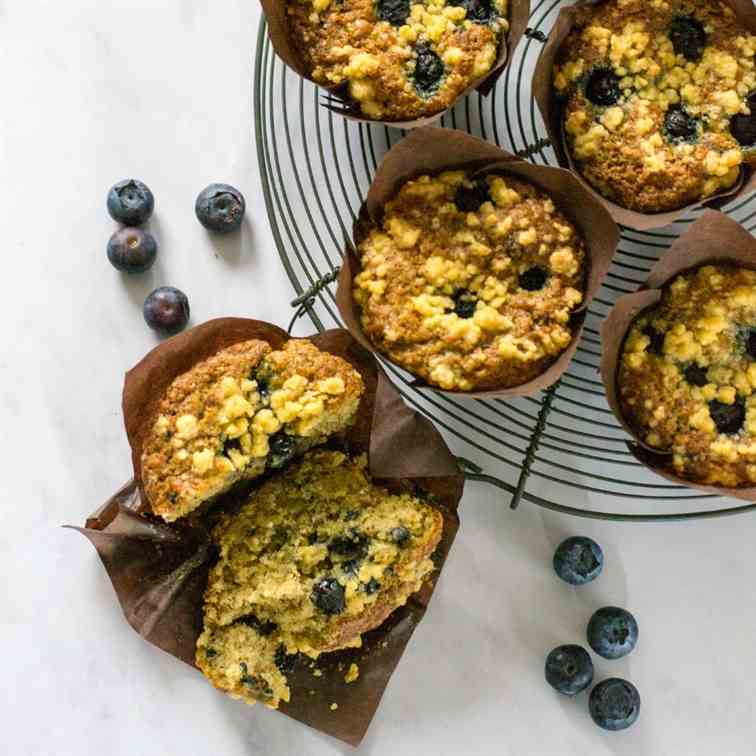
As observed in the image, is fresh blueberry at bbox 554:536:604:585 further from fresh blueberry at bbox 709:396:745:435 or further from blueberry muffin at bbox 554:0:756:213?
blueberry muffin at bbox 554:0:756:213

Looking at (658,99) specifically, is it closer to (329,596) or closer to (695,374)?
(695,374)

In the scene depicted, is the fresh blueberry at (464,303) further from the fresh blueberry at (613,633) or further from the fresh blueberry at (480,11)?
the fresh blueberry at (613,633)

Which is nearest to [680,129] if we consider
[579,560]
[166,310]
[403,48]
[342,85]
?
[403,48]

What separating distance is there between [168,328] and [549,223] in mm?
1282

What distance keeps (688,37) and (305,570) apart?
194 centimetres

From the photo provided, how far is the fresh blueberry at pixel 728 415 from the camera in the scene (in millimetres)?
3012

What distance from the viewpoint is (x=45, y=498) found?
3496mm

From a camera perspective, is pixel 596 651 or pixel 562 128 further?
pixel 596 651

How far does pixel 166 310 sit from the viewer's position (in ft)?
Result: 11.1

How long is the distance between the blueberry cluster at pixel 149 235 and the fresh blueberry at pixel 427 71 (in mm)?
741

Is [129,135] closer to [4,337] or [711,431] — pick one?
[4,337]

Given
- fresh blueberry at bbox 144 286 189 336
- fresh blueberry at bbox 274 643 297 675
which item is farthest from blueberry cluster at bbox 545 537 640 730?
fresh blueberry at bbox 144 286 189 336

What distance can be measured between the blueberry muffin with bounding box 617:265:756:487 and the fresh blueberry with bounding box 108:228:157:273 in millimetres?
1555

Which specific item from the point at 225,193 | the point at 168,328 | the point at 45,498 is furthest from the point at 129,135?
the point at 45,498
